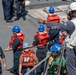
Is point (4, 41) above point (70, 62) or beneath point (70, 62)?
beneath

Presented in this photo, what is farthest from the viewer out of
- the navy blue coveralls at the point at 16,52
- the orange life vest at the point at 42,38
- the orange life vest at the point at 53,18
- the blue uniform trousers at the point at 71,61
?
the orange life vest at the point at 53,18

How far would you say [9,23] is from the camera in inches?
637

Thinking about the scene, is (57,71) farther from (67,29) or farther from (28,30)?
(28,30)

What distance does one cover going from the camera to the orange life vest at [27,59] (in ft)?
34.0

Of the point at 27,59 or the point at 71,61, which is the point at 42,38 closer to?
the point at 27,59

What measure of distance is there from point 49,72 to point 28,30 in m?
7.21

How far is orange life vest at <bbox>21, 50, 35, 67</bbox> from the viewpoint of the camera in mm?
10359

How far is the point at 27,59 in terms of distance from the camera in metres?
10.4

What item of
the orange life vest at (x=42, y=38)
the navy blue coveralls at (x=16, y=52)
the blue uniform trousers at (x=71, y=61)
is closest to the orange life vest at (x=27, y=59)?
the navy blue coveralls at (x=16, y=52)

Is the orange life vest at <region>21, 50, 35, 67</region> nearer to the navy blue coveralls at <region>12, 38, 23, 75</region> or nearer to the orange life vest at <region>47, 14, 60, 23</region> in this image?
the navy blue coveralls at <region>12, 38, 23, 75</region>

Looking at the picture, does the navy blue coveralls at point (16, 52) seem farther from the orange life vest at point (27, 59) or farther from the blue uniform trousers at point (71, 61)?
the blue uniform trousers at point (71, 61)

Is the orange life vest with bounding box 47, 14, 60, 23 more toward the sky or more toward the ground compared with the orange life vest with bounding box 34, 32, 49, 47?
more toward the sky

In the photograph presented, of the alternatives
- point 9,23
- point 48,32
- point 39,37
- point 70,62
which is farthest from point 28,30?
point 70,62

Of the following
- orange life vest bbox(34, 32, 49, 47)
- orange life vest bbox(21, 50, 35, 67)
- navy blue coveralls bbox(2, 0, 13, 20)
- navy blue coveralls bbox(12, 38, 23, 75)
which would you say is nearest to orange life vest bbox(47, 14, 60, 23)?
orange life vest bbox(34, 32, 49, 47)
